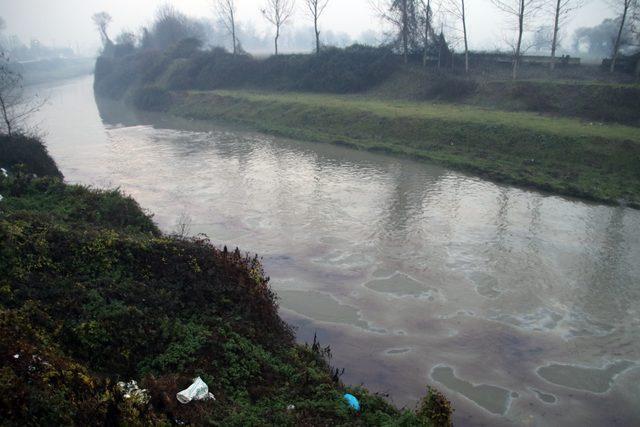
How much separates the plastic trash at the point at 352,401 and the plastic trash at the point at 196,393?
2097 mm

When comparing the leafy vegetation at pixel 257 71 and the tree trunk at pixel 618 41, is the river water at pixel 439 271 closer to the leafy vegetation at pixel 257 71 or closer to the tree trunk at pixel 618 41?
the tree trunk at pixel 618 41

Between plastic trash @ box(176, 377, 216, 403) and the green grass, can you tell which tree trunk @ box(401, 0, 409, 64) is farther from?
plastic trash @ box(176, 377, 216, 403)

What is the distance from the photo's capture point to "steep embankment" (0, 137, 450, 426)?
6036mm

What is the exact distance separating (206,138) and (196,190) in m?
13.8

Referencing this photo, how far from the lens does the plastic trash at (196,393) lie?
6726mm

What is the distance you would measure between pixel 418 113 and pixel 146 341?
2616cm

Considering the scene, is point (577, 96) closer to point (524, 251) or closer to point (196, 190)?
point (524, 251)

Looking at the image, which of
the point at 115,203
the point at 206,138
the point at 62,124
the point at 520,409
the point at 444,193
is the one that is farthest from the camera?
the point at 62,124

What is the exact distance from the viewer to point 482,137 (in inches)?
1019

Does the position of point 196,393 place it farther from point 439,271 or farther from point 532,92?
point 532,92

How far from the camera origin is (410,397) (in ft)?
29.1

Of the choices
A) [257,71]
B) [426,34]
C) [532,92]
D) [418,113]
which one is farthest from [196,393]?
[257,71]

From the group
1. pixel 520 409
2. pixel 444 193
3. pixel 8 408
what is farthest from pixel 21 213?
pixel 444 193

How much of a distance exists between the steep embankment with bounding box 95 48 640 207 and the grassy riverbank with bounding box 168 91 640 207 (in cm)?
6
